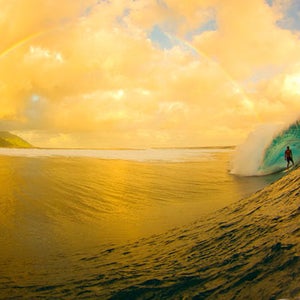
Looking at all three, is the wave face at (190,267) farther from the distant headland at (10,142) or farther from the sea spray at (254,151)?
the distant headland at (10,142)

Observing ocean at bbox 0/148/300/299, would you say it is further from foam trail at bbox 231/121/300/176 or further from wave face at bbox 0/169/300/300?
foam trail at bbox 231/121/300/176

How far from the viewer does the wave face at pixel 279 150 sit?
53.8ft

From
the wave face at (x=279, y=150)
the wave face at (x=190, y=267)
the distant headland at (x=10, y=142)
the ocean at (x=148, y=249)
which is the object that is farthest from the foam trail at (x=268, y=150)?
the distant headland at (x=10, y=142)

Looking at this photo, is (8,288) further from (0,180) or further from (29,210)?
(0,180)

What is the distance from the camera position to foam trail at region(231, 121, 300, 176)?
16.5 metres

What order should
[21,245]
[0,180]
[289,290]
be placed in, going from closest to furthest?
[289,290], [21,245], [0,180]

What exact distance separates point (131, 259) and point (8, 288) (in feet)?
5.35

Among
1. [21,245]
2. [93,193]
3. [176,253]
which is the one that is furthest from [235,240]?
[93,193]

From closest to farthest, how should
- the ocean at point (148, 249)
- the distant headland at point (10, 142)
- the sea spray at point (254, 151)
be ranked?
the ocean at point (148, 249), the sea spray at point (254, 151), the distant headland at point (10, 142)

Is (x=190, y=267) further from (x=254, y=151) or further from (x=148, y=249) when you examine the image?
(x=254, y=151)

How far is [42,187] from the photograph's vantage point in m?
11.5

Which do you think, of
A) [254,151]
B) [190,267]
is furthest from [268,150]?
[190,267]

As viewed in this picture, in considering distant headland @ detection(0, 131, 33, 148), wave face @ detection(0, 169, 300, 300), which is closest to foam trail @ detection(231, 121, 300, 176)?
wave face @ detection(0, 169, 300, 300)

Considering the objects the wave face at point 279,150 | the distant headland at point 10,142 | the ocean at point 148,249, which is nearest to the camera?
the ocean at point 148,249
